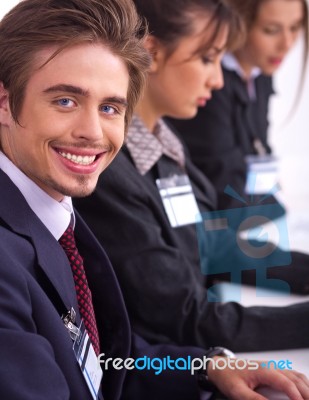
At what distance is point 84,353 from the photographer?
79 centimetres

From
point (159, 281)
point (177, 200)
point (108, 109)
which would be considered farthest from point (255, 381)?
point (108, 109)

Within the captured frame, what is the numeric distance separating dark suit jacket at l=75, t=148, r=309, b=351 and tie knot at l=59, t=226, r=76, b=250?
0.12 metres

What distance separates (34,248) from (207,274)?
586mm

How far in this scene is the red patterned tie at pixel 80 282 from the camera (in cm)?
82

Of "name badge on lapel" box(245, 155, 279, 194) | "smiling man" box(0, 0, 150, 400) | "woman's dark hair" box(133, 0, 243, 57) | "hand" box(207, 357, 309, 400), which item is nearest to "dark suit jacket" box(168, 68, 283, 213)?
"name badge on lapel" box(245, 155, 279, 194)

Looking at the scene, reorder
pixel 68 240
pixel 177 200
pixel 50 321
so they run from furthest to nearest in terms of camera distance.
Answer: pixel 177 200, pixel 68 240, pixel 50 321

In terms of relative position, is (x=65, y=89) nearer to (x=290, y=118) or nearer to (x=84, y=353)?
(x=84, y=353)

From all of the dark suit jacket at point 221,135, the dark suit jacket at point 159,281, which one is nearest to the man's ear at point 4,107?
the dark suit jacket at point 159,281

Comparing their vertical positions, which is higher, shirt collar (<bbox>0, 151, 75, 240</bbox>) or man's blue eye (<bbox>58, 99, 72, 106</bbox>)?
man's blue eye (<bbox>58, 99, 72, 106</bbox>)

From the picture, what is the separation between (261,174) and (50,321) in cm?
133

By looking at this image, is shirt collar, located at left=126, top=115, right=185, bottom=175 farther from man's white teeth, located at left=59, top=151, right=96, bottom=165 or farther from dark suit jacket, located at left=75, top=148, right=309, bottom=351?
man's white teeth, located at left=59, top=151, right=96, bottom=165

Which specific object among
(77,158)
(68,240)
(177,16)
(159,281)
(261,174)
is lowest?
(261,174)

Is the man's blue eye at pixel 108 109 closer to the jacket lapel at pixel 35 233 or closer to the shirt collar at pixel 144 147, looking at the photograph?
the jacket lapel at pixel 35 233

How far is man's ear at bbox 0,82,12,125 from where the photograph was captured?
2.50ft
